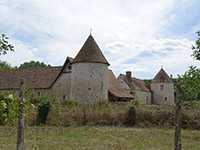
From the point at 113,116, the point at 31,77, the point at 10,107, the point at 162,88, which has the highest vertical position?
the point at 31,77

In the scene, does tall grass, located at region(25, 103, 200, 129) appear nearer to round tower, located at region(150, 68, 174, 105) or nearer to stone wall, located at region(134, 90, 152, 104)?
stone wall, located at region(134, 90, 152, 104)

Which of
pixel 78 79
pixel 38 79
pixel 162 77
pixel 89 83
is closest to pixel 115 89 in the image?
pixel 89 83

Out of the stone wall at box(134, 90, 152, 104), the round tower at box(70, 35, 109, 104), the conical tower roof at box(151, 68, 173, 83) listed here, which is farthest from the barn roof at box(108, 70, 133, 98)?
the conical tower roof at box(151, 68, 173, 83)

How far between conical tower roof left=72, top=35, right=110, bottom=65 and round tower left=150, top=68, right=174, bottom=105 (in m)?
26.5

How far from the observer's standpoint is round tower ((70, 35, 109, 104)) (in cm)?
2633

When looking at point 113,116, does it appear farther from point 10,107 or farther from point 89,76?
point 89,76

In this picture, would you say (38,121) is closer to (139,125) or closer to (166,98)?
(139,125)

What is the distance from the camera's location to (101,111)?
1447 centimetres

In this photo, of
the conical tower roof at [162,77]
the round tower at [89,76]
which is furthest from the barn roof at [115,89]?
the conical tower roof at [162,77]

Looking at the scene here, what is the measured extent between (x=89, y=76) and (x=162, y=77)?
92.5ft

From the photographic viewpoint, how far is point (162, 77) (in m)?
50.2

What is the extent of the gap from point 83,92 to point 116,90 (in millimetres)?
6200

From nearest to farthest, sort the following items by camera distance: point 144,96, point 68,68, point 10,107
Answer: point 10,107
point 68,68
point 144,96

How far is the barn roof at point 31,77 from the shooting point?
3032 cm
